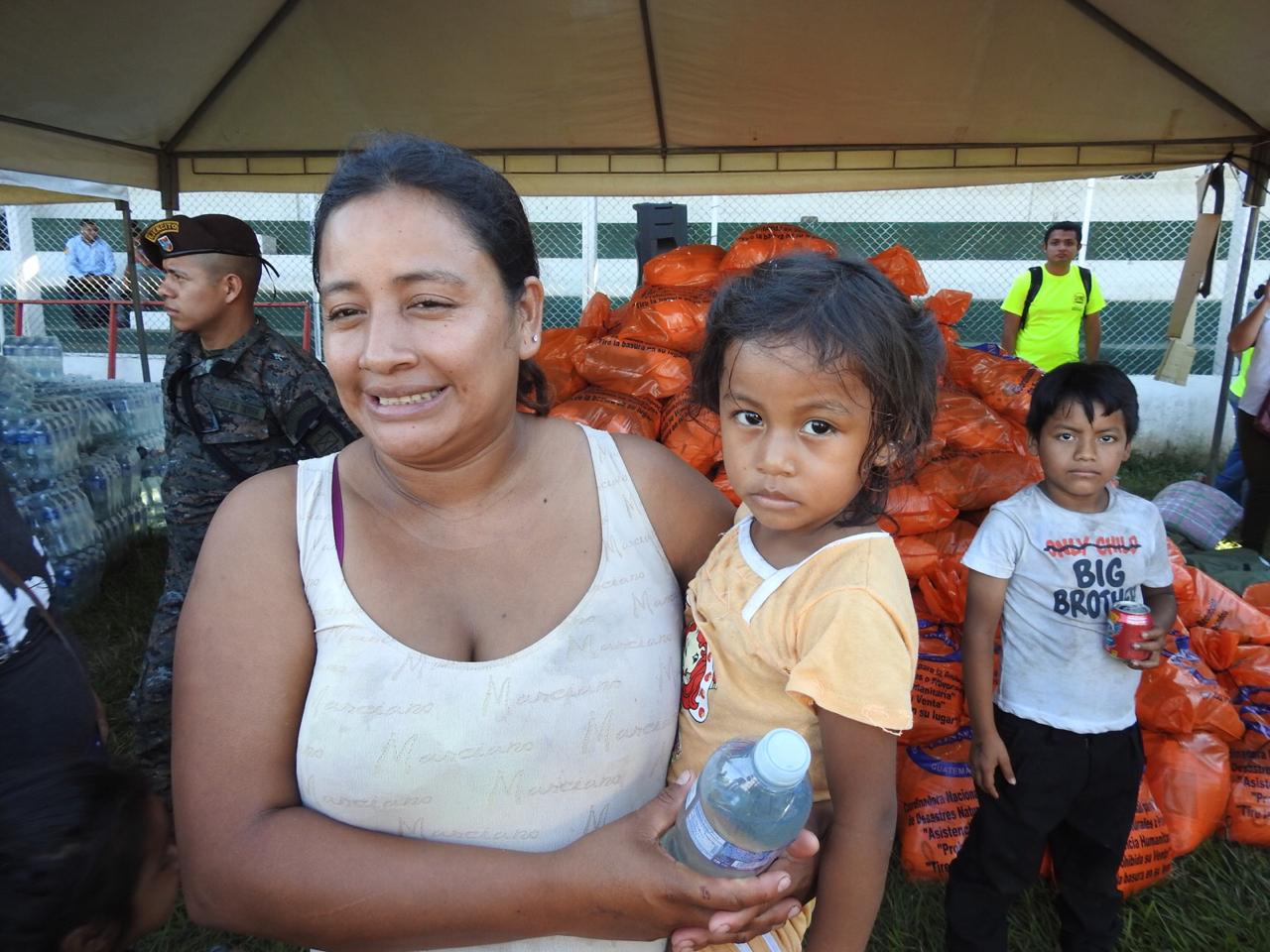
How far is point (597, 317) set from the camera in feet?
12.5

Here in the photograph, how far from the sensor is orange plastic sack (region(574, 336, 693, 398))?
334cm

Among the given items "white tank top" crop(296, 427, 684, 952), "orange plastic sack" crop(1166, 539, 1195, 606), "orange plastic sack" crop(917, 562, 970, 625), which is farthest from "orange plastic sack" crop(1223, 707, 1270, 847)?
"white tank top" crop(296, 427, 684, 952)

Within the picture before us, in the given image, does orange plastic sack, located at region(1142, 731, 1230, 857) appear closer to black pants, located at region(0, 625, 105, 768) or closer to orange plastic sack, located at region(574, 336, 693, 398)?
orange plastic sack, located at region(574, 336, 693, 398)

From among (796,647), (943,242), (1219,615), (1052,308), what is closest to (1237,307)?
(1052,308)

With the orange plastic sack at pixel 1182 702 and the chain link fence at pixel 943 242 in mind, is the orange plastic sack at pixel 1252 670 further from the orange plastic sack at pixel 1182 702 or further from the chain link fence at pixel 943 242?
the chain link fence at pixel 943 242

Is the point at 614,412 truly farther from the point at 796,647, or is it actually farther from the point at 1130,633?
the point at 796,647

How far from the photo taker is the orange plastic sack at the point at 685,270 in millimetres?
3625

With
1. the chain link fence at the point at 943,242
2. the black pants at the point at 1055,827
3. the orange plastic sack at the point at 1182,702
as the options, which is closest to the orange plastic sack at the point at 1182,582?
the orange plastic sack at the point at 1182,702

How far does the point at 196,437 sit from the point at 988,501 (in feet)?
9.65

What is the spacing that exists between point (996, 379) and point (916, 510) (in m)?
0.94

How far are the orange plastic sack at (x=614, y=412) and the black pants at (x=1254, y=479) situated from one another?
416 cm

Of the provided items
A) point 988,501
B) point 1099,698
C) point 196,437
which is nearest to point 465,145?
point 196,437

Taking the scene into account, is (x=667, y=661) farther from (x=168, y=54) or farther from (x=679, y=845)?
(x=168, y=54)

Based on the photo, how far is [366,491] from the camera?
1190 mm
